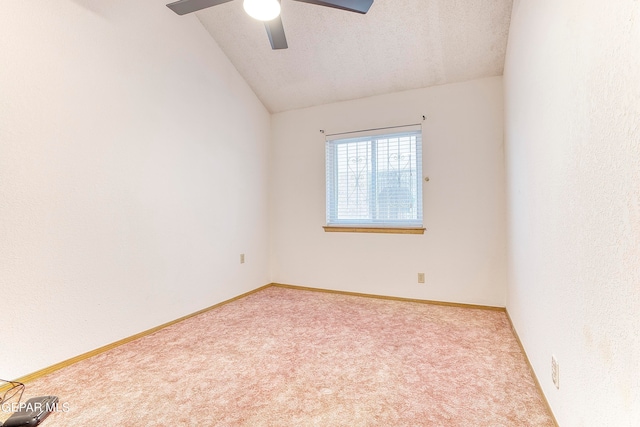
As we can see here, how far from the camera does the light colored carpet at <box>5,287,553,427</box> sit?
4.73 ft

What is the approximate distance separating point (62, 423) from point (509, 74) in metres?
3.66

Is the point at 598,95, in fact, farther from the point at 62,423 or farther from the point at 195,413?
the point at 62,423

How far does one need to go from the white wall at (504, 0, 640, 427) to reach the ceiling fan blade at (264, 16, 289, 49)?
1.49 metres

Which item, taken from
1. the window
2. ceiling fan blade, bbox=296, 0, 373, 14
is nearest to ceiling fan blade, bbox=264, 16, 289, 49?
ceiling fan blade, bbox=296, 0, 373, 14

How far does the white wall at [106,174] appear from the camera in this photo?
5.85ft

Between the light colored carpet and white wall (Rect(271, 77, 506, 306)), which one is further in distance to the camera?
white wall (Rect(271, 77, 506, 306))

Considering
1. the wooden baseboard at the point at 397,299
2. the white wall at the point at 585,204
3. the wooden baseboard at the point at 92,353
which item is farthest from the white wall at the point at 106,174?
the white wall at the point at 585,204

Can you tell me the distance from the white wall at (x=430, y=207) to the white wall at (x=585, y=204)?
1.29 metres

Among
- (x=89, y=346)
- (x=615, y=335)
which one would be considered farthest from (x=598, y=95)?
(x=89, y=346)

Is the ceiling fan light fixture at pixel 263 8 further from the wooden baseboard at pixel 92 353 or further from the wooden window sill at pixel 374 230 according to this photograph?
the wooden baseboard at pixel 92 353

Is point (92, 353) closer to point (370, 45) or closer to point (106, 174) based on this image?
point (106, 174)

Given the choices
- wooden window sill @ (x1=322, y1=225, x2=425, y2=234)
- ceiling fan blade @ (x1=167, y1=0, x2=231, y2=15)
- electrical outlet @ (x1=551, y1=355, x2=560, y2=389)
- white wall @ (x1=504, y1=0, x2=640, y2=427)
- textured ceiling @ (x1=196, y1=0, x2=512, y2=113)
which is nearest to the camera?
white wall @ (x1=504, y1=0, x2=640, y2=427)

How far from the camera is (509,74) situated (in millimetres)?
2531

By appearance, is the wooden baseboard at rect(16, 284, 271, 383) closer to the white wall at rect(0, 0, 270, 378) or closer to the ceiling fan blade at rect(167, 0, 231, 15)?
the white wall at rect(0, 0, 270, 378)
